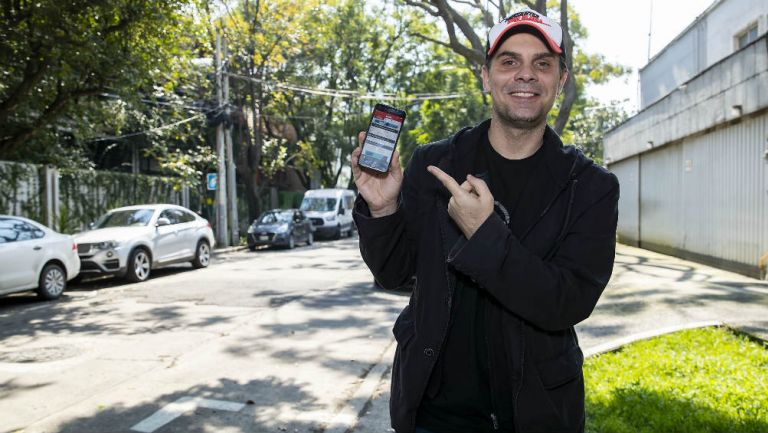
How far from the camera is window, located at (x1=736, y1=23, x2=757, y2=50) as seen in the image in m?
15.2

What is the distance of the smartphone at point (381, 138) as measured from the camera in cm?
201

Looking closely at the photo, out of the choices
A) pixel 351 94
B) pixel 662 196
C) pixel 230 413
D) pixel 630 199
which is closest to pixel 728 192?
pixel 662 196

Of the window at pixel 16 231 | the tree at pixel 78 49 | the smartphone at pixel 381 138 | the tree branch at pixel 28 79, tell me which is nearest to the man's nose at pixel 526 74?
the smartphone at pixel 381 138

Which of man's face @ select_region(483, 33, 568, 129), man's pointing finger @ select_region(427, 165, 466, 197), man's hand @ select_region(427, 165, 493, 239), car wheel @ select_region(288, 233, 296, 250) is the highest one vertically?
man's face @ select_region(483, 33, 568, 129)

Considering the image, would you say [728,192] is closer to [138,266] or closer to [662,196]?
[662,196]

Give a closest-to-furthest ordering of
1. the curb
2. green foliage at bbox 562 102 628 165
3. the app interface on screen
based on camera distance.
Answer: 1. the app interface on screen
2. the curb
3. green foliage at bbox 562 102 628 165

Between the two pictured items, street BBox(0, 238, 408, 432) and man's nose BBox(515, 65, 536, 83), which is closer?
man's nose BBox(515, 65, 536, 83)

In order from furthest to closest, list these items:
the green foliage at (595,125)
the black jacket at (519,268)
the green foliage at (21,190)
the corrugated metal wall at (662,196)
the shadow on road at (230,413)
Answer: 1. the green foliage at (595,125)
2. the corrugated metal wall at (662,196)
3. the green foliage at (21,190)
4. the shadow on road at (230,413)
5. the black jacket at (519,268)

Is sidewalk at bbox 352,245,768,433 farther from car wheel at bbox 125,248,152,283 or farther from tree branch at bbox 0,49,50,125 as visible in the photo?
tree branch at bbox 0,49,50,125

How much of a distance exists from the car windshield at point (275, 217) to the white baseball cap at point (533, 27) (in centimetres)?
2053

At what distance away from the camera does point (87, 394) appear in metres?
5.35

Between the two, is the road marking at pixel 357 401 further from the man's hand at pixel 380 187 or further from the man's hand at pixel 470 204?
the man's hand at pixel 470 204

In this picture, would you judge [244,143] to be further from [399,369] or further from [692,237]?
[399,369]

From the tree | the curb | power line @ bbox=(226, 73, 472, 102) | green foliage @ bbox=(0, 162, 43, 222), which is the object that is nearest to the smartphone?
the tree
